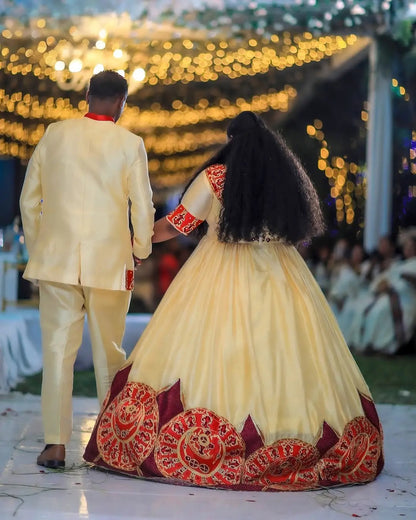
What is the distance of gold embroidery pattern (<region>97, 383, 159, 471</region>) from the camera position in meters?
3.76

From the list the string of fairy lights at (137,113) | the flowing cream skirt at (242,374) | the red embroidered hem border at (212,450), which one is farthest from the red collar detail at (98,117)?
the string of fairy lights at (137,113)

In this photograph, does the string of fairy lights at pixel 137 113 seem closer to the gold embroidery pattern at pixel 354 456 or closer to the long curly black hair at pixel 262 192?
the long curly black hair at pixel 262 192

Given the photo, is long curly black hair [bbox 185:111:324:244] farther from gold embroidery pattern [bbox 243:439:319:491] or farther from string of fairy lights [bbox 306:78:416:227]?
string of fairy lights [bbox 306:78:416:227]

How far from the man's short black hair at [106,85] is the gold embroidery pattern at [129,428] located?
1.12m

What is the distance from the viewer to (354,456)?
3.82 metres

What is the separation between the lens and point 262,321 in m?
3.83

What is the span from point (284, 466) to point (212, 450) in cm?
28

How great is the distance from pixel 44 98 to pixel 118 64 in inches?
108

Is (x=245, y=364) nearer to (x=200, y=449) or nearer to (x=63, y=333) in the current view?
(x=200, y=449)

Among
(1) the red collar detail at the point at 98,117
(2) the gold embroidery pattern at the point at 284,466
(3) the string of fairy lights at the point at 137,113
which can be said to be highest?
(3) the string of fairy lights at the point at 137,113

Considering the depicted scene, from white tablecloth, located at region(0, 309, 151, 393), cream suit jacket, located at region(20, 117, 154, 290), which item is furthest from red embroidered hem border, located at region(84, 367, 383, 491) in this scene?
white tablecloth, located at region(0, 309, 151, 393)

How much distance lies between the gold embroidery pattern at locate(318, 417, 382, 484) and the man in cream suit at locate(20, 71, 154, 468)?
99 centimetres

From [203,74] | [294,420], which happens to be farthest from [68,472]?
[203,74]

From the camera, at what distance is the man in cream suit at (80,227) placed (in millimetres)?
3881
